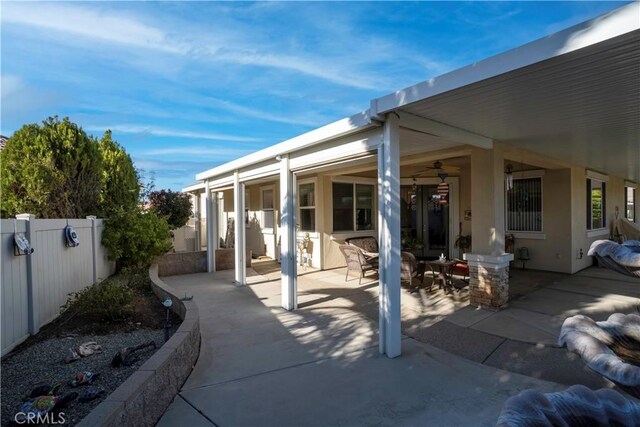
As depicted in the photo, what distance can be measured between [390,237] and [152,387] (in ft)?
9.56

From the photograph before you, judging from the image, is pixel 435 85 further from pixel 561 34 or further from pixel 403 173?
pixel 403 173

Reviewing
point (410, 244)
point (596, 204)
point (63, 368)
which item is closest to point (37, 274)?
point (63, 368)

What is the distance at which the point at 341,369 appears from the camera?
12.9 feet

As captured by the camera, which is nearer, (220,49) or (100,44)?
(100,44)

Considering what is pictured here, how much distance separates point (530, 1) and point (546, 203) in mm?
6278

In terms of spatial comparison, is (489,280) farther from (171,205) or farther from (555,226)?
(171,205)

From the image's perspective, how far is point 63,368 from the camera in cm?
347

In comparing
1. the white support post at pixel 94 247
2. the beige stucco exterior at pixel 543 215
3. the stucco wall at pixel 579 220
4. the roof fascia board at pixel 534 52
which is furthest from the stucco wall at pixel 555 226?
the white support post at pixel 94 247

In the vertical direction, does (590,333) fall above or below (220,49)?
below

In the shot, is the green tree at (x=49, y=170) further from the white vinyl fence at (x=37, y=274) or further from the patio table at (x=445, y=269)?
the patio table at (x=445, y=269)

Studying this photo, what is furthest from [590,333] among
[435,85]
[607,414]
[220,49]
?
[220,49]

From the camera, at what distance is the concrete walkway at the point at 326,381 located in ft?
9.87
